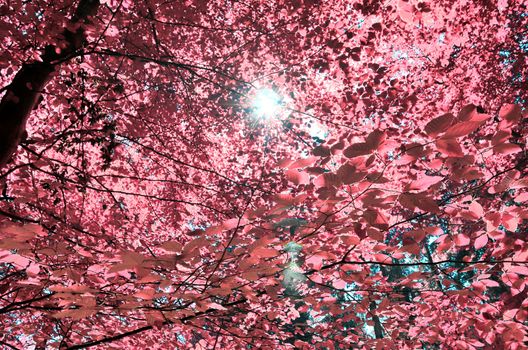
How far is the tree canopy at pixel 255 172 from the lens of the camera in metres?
1.48

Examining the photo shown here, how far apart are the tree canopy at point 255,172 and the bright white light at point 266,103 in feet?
0.17

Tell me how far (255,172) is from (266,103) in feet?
8.06

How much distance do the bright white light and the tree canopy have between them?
0.05 metres

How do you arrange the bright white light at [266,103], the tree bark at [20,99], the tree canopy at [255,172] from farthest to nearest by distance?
the bright white light at [266,103] → the tree bark at [20,99] → the tree canopy at [255,172]

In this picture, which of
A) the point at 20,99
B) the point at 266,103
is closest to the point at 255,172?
the point at 266,103

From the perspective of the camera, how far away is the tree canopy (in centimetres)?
148

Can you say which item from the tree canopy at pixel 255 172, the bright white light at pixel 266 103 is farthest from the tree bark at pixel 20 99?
the bright white light at pixel 266 103

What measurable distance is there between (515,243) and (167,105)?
5.90 m

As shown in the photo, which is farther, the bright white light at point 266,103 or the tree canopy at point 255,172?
the bright white light at point 266,103

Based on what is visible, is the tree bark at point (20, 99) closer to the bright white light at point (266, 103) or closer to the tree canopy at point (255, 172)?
the tree canopy at point (255, 172)

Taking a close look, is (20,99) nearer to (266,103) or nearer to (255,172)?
(266,103)

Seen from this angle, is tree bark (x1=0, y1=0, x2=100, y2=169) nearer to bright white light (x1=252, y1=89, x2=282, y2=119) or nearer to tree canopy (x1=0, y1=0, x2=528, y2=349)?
tree canopy (x1=0, y1=0, x2=528, y2=349)

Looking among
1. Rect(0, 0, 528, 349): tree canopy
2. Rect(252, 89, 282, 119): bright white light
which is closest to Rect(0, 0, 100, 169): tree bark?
Rect(0, 0, 528, 349): tree canopy

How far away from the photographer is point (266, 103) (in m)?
6.46
